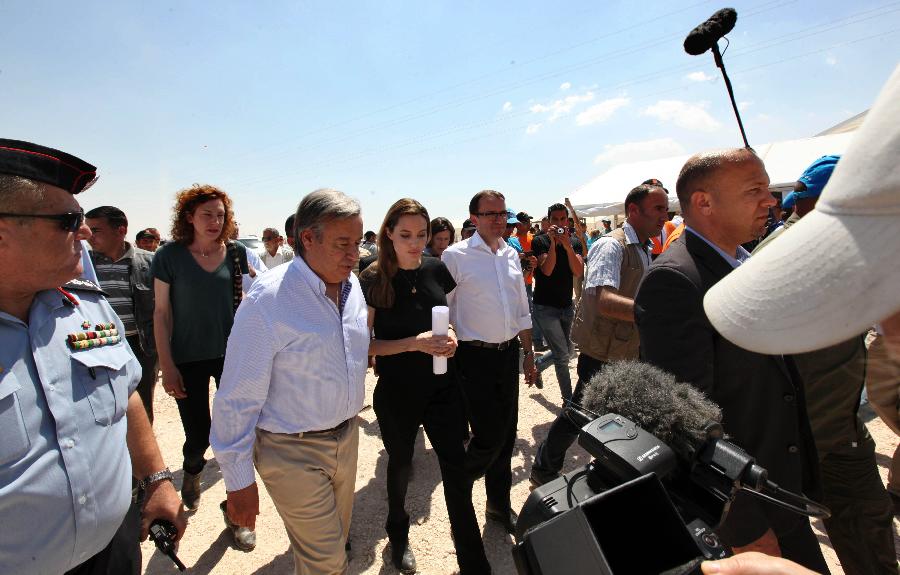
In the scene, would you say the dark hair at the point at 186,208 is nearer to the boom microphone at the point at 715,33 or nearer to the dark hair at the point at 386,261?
the dark hair at the point at 386,261

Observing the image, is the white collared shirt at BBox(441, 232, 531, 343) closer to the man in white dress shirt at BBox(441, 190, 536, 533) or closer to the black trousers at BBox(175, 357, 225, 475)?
the man in white dress shirt at BBox(441, 190, 536, 533)

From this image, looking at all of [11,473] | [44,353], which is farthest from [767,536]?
[44,353]

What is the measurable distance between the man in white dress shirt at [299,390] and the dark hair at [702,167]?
62.5 inches

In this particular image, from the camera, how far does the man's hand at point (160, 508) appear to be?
5.65 ft

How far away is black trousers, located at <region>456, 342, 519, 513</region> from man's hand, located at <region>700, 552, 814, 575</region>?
6.49 feet

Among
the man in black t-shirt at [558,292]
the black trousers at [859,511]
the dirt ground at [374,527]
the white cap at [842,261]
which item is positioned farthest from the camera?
the man in black t-shirt at [558,292]

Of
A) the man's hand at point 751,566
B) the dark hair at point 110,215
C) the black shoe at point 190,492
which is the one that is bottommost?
the black shoe at point 190,492

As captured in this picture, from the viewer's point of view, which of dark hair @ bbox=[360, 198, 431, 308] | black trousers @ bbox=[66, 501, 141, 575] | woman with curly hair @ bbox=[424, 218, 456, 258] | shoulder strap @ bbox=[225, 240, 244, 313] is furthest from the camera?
woman with curly hair @ bbox=[424, 218, 456, 258]

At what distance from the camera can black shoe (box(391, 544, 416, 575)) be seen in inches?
106

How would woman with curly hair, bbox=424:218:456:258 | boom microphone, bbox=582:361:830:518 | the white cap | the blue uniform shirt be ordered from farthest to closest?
woman with curly hair, bbox=424:218:456:258, the blue uniform shirt, boom microphone, bbox=582:361:830:518, the white cap

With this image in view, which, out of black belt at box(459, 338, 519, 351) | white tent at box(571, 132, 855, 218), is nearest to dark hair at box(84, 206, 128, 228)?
black belt at box(459, 338, 519, 351)

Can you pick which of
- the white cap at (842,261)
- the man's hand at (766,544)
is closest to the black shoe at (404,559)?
the man's hand at (766,544)

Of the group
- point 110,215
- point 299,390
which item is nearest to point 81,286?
point 299,390

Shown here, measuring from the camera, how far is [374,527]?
10.3ft
